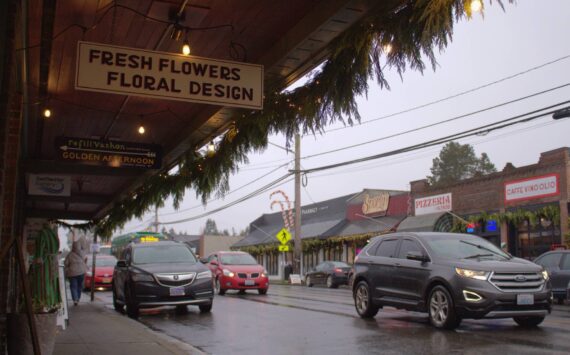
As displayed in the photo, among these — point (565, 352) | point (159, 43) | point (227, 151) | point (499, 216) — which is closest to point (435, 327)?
point (565, 352)

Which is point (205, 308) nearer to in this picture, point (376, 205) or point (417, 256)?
point (417, 256)

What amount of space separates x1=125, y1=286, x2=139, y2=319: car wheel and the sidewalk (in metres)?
1.73

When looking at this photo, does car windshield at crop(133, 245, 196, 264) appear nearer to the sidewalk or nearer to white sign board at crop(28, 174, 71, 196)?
white sign board at crop(28, 174, 71, 196)

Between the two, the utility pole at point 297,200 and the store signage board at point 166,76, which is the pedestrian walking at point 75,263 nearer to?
the store signage board at point 166,76

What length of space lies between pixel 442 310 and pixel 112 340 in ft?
17.4

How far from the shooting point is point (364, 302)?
12.1 metres

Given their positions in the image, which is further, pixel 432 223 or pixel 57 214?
pixel 432 223

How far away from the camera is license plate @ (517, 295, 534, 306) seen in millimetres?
9523

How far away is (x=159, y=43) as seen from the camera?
7.16 metres

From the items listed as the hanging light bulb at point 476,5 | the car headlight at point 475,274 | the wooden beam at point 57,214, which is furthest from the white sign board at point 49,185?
the hanging light bulb at point 476,5

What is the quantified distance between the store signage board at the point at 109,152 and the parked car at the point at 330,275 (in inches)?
771

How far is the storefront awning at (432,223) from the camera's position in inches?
1205

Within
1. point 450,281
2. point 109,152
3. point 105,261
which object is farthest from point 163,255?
point 105,261

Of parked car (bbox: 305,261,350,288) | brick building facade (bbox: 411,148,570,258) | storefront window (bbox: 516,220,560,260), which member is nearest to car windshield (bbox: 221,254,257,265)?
parked car (bbox: 305,261,350,288)
